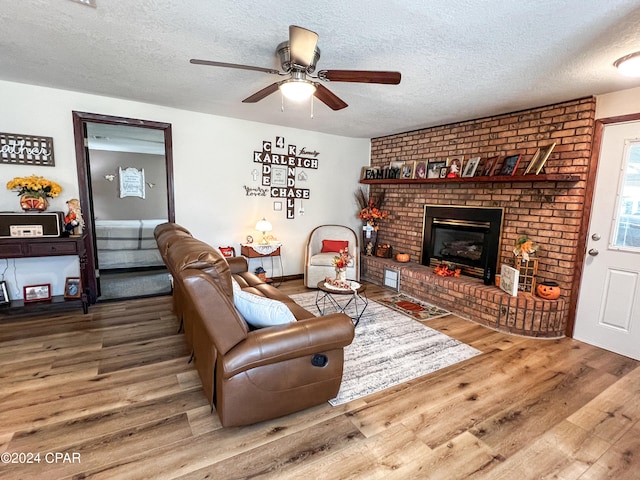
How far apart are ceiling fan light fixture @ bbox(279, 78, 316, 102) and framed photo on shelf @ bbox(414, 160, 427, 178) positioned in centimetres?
280

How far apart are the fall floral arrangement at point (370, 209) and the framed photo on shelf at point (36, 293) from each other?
4311 millimetres

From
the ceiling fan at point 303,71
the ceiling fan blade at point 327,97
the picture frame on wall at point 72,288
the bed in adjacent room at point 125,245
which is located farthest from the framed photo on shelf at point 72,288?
the ceiling fan blade at point 327,97

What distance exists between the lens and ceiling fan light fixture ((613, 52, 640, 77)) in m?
2.14

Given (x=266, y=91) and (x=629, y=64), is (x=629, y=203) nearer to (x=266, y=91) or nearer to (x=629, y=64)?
(x=629, y=64)

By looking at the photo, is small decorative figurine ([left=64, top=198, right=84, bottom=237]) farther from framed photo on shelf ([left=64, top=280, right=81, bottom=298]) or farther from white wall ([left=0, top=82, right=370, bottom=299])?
framed photo on shelf ([left=64, top=280, right=81, bottom=298])

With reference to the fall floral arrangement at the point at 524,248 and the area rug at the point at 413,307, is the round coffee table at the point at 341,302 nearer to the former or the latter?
A: the area rug at the point at 413,307

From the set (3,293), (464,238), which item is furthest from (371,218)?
(3,293)

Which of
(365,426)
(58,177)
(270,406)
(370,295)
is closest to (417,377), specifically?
(365,426)

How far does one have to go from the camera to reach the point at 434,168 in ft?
14.7

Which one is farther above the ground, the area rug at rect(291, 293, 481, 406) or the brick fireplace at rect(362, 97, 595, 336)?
the brick fireplace at rect(362, 97, 595, 336)

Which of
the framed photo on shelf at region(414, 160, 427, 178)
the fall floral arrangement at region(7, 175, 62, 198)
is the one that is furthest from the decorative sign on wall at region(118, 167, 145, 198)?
the framed photo on shelf at region(414, 160, 427, 178)

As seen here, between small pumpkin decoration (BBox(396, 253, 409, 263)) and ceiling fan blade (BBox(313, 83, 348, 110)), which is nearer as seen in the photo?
ceiling fan blade (BBox(313, 83, 348, 110))

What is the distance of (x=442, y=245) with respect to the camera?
178 inches

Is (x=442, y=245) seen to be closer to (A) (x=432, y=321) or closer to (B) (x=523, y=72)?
(A) (x=432, y=321)
